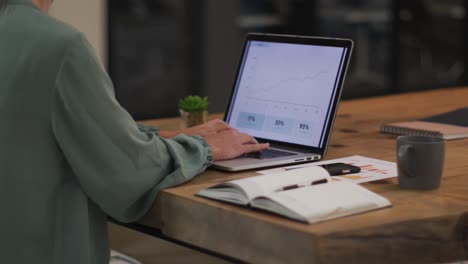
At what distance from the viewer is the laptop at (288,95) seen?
2.13 metres

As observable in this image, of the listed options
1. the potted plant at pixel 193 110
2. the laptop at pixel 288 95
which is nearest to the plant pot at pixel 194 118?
the potted plant at pixel 193 110

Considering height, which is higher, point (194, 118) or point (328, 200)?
point (328, 200)

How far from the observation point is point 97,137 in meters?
1.75

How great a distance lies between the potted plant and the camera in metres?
2.46

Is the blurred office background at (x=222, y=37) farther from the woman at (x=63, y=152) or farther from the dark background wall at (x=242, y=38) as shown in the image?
the woman at (x=63, y=152)

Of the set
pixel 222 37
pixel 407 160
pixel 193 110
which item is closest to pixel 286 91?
pixel 193 110

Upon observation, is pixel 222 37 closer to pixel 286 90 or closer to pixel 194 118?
pixel 194 118

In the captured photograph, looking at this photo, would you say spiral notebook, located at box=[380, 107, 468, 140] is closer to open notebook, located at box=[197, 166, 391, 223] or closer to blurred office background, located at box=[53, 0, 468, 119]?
open notebook, located at box=[197, 166, 391, 223]

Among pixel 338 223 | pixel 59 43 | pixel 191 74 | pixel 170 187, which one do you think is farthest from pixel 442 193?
pixel 191 74

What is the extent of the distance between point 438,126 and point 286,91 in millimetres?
498

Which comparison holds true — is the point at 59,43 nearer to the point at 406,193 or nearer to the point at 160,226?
the point at 160,226

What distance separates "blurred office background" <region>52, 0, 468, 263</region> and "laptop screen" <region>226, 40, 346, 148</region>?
2.15 meters

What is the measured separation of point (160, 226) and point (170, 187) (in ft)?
0.26

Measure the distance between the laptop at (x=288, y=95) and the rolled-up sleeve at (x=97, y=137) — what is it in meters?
0.27
